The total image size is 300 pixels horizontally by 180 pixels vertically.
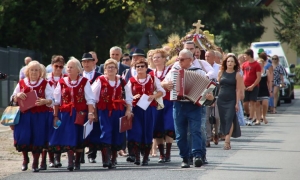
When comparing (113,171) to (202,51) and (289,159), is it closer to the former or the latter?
(289,159)

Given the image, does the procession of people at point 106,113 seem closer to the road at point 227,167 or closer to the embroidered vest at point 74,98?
the embroidered vest at point 74,98

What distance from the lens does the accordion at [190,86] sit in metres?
12.2

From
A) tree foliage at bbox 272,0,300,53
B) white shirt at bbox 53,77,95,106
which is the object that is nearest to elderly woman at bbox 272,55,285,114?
white shirt at bbox 53,77,95,106

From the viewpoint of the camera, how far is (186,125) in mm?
12656

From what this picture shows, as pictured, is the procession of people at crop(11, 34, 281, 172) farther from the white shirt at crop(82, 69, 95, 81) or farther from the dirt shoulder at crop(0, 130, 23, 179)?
the dirt shoulder at crop(0, 130, 23, 179)

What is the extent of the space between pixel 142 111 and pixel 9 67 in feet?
52.3

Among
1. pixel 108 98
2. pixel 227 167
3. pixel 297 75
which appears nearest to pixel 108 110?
pixel 108 98

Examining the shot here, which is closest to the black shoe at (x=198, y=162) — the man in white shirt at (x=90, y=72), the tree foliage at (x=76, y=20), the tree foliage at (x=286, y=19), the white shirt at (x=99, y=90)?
the white shirt at (x=99, y=90)

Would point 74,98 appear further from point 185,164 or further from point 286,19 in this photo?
point 286,19

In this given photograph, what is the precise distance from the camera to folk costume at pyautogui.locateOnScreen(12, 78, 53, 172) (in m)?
12.5

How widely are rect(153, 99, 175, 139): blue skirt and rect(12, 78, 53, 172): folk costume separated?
6.67 ft

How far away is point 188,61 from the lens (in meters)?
12.4

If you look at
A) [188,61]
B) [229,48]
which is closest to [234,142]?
[188,61]

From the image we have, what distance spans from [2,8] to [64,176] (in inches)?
667
